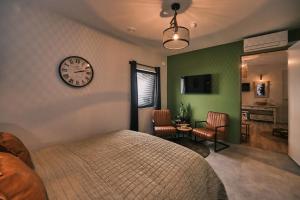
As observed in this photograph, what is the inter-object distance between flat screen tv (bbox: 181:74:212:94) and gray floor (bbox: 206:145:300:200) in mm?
1671

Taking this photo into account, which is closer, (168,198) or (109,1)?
(168,198)

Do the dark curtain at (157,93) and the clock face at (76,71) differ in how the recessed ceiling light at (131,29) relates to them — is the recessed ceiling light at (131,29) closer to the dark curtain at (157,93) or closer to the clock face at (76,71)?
the clock face at (76,71)

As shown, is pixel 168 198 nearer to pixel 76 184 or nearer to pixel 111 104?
pixel 76 184

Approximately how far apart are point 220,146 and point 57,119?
3595 mm

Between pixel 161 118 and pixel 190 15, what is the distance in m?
2.58

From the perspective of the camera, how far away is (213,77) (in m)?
Result: 3.84

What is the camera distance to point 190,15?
7.35 ft

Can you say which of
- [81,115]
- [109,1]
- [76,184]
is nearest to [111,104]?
[81,115]

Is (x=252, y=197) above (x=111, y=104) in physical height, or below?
below

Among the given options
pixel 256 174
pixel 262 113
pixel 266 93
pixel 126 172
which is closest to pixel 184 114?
pixel 256 174

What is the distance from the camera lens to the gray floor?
186 cm

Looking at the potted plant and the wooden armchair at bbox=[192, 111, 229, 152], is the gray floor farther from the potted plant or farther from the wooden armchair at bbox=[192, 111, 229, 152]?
the potted plant

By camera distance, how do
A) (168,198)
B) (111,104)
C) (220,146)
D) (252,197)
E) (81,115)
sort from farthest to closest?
(220,146) < (111,104) < (81,115) < (252,197) < (168,198)

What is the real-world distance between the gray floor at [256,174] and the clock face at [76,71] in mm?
2877
